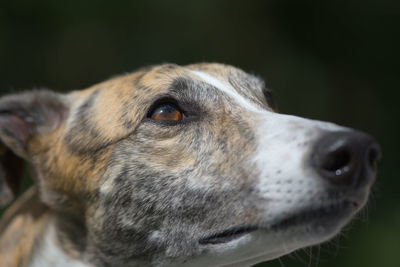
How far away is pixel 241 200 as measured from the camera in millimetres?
2559

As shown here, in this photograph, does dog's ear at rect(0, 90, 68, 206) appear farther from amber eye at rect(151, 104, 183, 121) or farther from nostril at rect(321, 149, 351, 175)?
nostril at rect(321, 149, 351, 175)

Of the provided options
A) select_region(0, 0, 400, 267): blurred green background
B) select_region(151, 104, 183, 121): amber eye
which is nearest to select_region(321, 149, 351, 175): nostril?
select_region(151, 104, 183, 121): amber eye

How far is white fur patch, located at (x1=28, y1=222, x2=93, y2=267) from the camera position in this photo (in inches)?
124

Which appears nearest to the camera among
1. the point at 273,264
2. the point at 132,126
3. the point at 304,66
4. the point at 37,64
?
the point at 132,126

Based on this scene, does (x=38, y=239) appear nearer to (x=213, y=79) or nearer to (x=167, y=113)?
(x=167, y=113)

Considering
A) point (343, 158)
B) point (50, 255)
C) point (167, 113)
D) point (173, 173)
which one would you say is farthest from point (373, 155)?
point (50, 255)

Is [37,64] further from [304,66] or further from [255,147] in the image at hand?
[255,147]

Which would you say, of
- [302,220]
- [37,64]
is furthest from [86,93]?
[37,64]

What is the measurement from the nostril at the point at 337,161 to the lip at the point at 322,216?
15 cm

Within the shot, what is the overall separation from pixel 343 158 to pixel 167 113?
3.31 feet

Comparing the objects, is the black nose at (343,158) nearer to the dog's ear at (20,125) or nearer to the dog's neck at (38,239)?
the dog's neck at (38,239)

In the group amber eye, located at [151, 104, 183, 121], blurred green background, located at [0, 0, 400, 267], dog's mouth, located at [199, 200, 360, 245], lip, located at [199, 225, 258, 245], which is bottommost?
blurred green background, located at [0, 0, 400, 267]

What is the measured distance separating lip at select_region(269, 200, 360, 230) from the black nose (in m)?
0.11

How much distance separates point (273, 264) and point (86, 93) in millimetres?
3554
